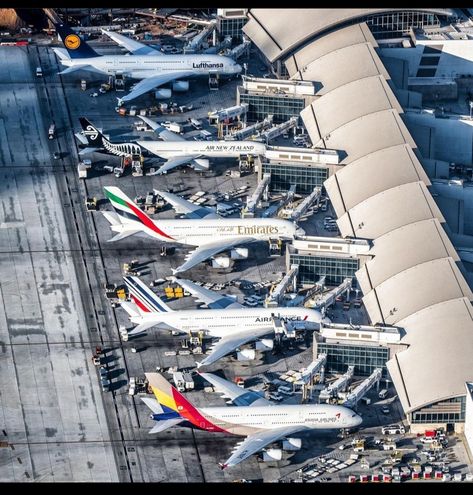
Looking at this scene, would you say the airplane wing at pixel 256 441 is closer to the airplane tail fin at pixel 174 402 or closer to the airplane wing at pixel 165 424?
the airplane tail fin at pixel 174 402

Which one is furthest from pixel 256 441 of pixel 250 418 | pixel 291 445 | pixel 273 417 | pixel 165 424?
pixel 165 424

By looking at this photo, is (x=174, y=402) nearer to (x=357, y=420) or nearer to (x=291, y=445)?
(x=291, y=445)

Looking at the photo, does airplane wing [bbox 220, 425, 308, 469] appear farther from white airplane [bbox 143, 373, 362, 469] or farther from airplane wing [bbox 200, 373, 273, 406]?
airplane wing [bbox 200, 373, 273, 406]

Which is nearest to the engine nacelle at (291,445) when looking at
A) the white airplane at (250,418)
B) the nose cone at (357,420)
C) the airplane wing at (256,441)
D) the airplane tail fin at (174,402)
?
the white airplane at (250,418)
